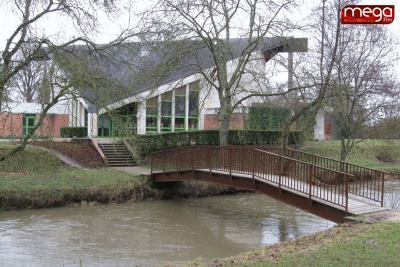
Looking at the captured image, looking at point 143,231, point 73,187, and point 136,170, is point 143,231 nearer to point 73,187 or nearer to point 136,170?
point 73,187

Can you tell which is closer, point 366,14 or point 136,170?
point 366,14

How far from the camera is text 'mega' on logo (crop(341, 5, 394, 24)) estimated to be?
45.5 feet

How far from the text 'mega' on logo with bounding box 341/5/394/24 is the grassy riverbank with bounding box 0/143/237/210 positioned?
9.74 metres

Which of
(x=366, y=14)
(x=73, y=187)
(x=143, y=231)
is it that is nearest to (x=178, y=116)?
(x=73, y=187)

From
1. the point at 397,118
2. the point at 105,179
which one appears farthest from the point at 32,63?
the point at 397,118

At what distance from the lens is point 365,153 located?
30906 millimetres

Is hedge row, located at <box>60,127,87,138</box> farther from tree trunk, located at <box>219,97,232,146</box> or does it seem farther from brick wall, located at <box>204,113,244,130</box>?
tree trunk, located at <box>219,97,232,146</box>

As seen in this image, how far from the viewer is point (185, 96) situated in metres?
29.1


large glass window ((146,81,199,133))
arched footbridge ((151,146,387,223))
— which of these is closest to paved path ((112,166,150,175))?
arched footbridge ((151,146,387,223))

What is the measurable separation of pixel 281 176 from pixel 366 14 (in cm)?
802

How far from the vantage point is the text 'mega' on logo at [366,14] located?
45.5ft

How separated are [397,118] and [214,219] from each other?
12.1 m

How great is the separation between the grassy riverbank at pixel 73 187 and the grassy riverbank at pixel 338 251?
758 cm

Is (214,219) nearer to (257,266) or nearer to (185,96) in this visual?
(257,266)
